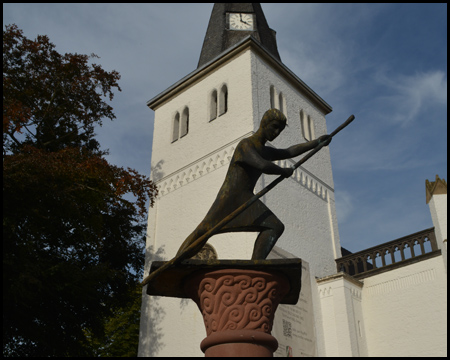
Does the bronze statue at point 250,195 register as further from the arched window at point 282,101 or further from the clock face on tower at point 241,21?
the clock face on tower at point 241,21

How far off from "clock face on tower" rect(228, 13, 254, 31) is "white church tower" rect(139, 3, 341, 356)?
649mm

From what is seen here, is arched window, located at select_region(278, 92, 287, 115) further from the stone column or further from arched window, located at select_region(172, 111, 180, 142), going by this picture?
the stone column

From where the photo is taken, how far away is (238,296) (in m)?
3.76

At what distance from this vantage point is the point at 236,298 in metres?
3.75

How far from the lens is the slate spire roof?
22.8m

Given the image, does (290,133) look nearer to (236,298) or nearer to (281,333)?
(281,333)

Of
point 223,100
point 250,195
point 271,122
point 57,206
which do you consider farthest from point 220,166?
point 250,195

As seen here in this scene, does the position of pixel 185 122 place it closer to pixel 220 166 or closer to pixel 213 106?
pixel 213 106

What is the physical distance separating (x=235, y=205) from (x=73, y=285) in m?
7.76

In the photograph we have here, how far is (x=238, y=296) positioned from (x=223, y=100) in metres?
16.6

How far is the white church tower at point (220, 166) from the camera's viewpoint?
16016 mm

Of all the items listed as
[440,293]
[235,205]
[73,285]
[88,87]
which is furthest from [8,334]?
[440,293]

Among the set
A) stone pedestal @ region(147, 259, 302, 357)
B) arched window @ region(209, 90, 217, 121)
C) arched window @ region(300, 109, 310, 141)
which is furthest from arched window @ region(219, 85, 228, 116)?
stone pedestal @ region(147, 259, 302, 357)

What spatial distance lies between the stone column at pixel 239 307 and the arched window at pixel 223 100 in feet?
51.5
